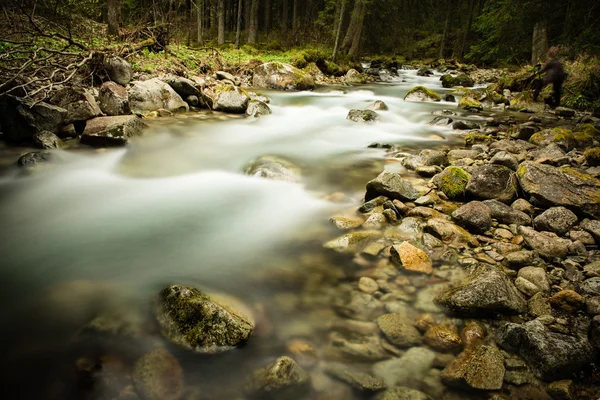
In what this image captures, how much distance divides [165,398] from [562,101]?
14.4m

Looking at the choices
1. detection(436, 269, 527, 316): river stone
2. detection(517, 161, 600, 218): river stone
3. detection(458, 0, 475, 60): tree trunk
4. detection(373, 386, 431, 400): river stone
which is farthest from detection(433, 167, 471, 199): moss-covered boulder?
detection(458, 0, 475, 60): tree trunk

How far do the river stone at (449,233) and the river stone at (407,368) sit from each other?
163 centimetres

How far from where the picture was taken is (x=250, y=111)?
1010 centimetres

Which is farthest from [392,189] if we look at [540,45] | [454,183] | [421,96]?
[540,45]

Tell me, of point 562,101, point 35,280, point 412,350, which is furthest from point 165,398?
point 562,101

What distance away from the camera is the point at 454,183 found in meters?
4.70

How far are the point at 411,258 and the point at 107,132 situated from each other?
6.19 meters

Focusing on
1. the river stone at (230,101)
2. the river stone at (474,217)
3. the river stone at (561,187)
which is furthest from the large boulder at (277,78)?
the river stone at (474,217)

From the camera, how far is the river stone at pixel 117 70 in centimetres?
852

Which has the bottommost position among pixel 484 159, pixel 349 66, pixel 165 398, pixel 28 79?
pixel 165 398

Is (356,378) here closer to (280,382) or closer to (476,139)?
(280,382)

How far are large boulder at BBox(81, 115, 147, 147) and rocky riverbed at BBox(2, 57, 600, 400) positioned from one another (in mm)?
4350

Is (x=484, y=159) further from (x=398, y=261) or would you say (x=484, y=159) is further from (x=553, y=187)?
(x=398, y=261)

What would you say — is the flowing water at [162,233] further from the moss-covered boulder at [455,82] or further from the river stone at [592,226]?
the moss-covered boulder at [455,82]
